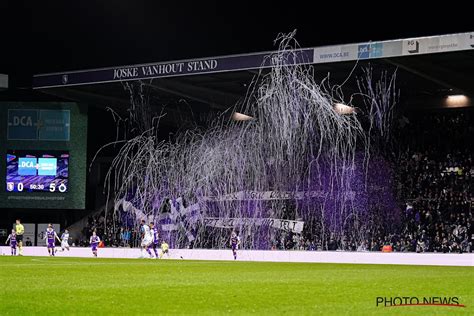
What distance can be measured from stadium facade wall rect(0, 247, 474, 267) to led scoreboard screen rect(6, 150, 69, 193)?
32.6ft

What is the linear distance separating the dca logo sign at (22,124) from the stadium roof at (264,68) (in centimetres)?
216

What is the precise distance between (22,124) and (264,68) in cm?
1797

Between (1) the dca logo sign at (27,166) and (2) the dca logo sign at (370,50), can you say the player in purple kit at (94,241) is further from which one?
(2) the dca logo sign at (370,50)

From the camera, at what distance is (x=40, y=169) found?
54812 millimetres

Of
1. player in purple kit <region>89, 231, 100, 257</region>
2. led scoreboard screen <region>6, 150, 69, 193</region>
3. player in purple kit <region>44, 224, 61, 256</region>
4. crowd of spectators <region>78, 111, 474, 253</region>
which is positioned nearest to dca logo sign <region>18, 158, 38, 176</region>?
led scoreboard screen <region>6, 150, 69, 193</region>

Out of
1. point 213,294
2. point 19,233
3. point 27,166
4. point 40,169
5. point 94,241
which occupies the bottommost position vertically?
point 213,294

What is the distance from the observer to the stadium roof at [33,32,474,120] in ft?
136

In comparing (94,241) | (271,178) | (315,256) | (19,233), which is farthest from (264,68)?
(19,233)

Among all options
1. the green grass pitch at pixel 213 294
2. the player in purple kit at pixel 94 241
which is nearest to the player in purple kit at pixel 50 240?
the player in purple kit at pixel 94 241

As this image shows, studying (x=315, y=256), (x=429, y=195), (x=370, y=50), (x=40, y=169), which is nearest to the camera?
(x=315, y=256)

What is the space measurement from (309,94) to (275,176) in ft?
16.4

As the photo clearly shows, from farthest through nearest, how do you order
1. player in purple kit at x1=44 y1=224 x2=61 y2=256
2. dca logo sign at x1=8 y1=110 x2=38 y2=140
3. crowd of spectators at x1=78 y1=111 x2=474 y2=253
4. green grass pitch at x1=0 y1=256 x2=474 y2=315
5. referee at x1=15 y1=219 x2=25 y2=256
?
dca logo sign at x1=8 y1=110 x2=38 y2=140 → player in purple kit at x1=44 y1=224 x2=61 y2=256 → referee at x1=15 y1=219 x2=25 y2=256 → crowd of spectators at x1=78 y1=111 x2=474 y2=253 → green grass pitch at x1=0 y1=256 x2=474 y2=315

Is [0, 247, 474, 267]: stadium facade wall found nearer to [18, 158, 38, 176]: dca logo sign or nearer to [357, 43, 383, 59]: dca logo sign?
[18, 158, 38, 176]: dca logo sign

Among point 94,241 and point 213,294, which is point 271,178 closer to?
point 94,241
